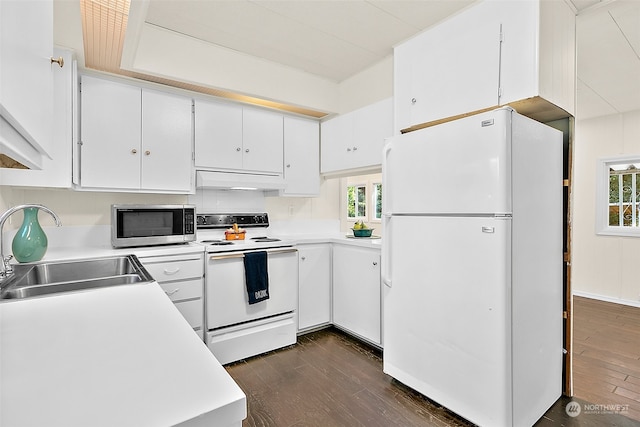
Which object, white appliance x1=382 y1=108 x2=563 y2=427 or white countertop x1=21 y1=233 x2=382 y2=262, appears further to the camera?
white countertop x1=21 y1=233 x2=382 y2=262

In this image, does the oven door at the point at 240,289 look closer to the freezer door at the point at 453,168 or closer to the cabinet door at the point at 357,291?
the cabinet door at the point at 357,291

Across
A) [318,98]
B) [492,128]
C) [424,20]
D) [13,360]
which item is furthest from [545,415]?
[318,98]

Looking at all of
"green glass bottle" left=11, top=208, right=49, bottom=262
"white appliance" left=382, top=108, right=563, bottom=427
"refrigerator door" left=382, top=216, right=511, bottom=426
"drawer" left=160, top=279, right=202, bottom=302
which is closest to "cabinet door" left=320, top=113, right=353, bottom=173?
"white appliance" left=382, top=108, right=563, bottom=427

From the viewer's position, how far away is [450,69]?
2.17m

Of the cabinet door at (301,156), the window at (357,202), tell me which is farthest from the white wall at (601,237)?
the window at (357,202)

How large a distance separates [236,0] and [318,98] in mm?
1399

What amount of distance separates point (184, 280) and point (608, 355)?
3.54m

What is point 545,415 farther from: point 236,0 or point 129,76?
point 129,76

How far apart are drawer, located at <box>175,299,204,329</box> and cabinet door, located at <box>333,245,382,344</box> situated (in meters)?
1.28

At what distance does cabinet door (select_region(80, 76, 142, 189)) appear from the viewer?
2.46 meters

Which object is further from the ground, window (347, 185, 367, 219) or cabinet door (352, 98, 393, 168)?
cabinet door (352, 98, 393, 168)

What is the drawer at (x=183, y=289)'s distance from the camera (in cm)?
242

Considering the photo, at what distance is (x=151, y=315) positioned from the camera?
90cm

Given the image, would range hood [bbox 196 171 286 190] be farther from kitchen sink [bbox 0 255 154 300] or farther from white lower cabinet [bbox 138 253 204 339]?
kitchen sink [bbox 0 255 154 300]
